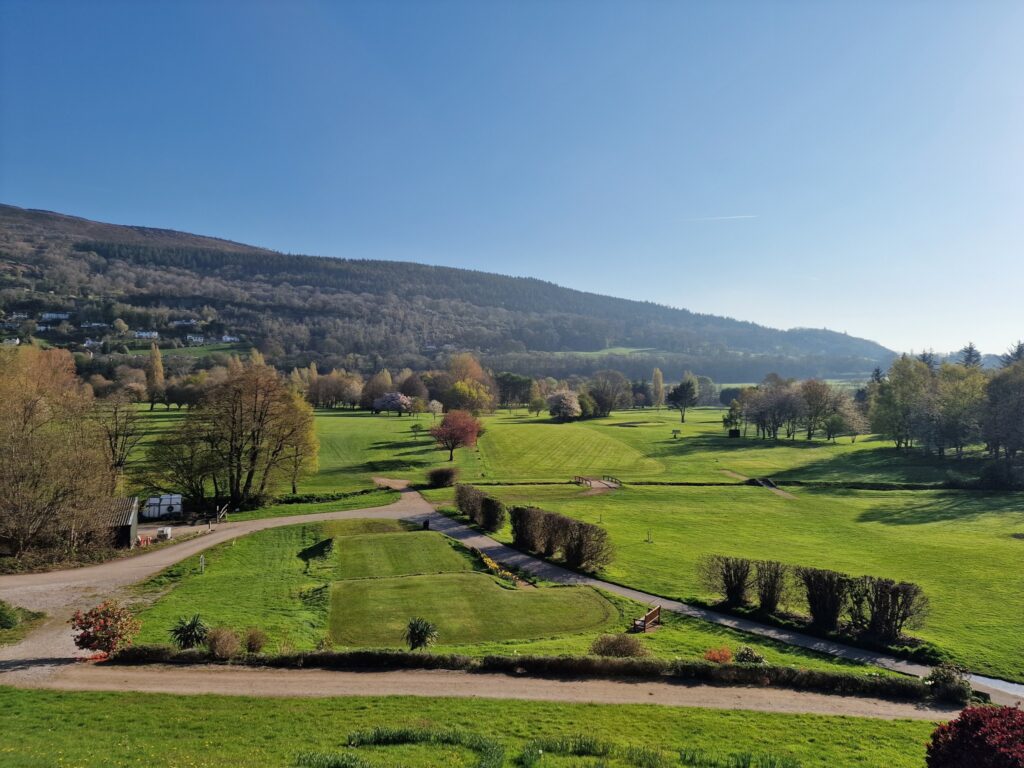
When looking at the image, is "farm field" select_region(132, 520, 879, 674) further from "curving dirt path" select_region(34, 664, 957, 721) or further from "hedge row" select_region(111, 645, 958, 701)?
"curving dirt path" select_region(34, 664, 957, 721)

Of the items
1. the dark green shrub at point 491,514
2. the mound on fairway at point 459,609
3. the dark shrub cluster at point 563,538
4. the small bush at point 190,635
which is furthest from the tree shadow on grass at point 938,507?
the small bush at point 190,635

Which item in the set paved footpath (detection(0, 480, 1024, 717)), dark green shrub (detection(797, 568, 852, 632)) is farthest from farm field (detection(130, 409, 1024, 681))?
dark green shrub (detection(797, 568, 852, 632))

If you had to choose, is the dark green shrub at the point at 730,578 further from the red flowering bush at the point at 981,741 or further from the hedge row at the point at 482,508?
the hedge row at the point at 482,508

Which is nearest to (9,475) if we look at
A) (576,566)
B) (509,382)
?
(576,566)

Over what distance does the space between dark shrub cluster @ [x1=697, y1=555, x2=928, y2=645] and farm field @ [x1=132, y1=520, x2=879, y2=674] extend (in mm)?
3503

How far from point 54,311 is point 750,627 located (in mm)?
252586

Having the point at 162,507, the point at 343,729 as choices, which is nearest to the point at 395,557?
the point at 343,729

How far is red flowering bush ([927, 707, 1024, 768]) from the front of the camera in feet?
33.6

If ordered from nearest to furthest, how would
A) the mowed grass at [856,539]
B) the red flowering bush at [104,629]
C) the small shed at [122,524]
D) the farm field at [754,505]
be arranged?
1. the red flowering bush at [104,629]
2. the mowed grass at [856,539]
3. the farm field at [754,505]
4. the small shed at [122,524]

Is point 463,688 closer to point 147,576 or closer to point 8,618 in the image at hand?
point 8,618

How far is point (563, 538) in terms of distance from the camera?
35.9 metres

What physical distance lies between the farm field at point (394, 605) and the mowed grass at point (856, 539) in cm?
552

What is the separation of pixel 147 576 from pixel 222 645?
1720 cm

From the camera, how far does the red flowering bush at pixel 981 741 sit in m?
10.2
